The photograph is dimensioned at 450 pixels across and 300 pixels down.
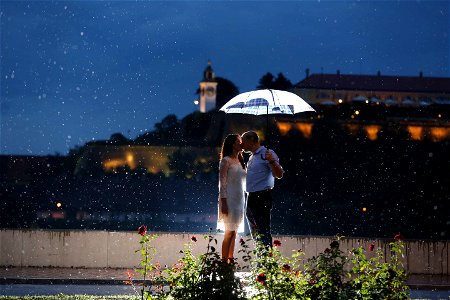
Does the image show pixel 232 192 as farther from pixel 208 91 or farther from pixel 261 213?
pixel 208 91

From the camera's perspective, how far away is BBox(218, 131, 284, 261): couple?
31.0 ft

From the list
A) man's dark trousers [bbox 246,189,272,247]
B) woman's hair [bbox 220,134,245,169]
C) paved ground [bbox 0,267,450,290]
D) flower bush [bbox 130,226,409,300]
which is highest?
woman's hair [bbox 220,134,245,169]

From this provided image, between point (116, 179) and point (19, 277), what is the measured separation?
80.5 metres

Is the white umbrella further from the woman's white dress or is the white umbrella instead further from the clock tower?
the clock tower

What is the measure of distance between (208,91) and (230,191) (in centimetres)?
11614

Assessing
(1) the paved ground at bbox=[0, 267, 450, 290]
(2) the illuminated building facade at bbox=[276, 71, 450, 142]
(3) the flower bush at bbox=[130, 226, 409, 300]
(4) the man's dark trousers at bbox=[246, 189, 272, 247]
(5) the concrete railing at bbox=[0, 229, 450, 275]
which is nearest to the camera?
(3) the flower bush at bbox=[130, 226, 409, 300]

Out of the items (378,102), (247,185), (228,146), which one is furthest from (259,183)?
(378,102)

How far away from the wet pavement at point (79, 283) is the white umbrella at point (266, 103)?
2756mm

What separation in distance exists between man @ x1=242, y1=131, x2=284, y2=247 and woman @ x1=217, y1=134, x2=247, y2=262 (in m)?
0.13

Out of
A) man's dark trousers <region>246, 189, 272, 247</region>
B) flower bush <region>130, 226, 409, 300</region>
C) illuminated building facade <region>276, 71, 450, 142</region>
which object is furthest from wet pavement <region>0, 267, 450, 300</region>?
illuminated building facade <region>276, 71, 450, 142</region>

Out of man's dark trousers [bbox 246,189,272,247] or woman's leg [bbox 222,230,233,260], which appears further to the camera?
woman's leg [bbox 222,230,233,260]

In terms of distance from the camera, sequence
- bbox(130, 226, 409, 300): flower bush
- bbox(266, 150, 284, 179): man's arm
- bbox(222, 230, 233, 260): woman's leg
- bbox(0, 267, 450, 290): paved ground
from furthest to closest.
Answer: bbox(0, 267, 450, 290): paved ground, bbox(222, 230, 233, 260): woman's leg, bbox(266, 150, 284, 179): man's arm, bbox(130, 226, 409, 300): flower bush

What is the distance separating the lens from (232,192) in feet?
31.6

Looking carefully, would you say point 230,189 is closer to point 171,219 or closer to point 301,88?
point 171,219
